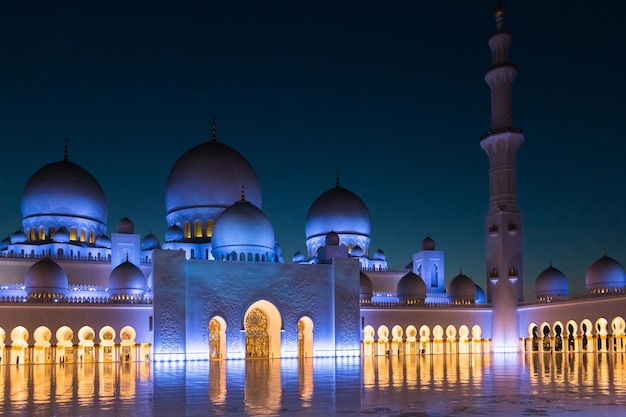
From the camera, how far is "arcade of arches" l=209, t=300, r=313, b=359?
24.4 metres

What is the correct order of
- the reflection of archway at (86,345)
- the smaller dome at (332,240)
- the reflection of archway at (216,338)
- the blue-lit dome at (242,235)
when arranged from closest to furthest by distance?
the reflection of archway at (86,345) < the reflection of archway at (216,338) < the blue-lit dome at (242,235) < the smaller dome at (332,240)

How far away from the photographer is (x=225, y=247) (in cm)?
2548

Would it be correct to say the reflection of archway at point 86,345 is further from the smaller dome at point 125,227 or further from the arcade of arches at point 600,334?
the arcade of arches at point 600,334

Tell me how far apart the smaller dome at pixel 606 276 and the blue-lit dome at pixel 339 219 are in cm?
972

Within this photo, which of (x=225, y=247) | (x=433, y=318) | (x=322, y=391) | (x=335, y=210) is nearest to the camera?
(x=322, y=391)

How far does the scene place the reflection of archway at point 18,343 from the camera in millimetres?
22123

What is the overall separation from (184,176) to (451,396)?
21.6 m

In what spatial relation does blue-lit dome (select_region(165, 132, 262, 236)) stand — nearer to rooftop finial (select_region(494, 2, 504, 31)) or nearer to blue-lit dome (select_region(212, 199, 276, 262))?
blue-lit dome (select_region(212, 199, 276, 262))

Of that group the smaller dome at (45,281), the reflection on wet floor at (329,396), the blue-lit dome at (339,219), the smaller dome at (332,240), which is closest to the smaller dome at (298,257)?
the blue-lit dome at (339,219)

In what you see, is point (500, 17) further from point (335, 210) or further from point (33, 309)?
point (33, 309)

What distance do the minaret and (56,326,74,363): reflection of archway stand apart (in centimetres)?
1611

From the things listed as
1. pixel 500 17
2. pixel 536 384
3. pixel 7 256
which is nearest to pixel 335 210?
pixel 500 17

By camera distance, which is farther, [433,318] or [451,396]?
[433,318]

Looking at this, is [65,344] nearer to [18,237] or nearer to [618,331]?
[18,237]
